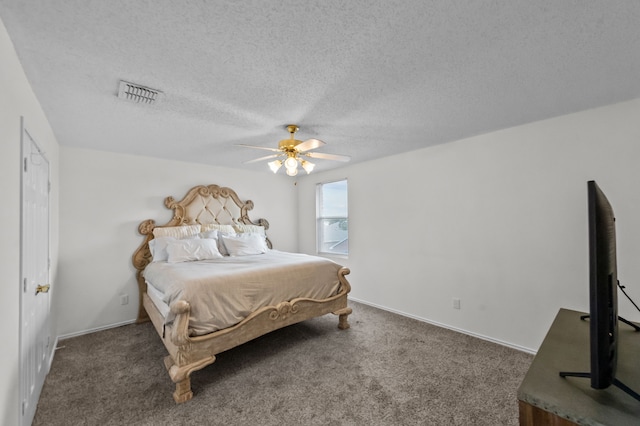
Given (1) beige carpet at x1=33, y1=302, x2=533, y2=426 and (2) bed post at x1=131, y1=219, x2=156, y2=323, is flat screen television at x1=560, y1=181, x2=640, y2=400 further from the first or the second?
(2) bed post at x1=131, y1=219, x2=156, y2=323

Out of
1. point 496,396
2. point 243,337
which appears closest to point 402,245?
point 496,396

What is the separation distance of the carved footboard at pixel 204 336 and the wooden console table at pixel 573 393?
2058 millimetres

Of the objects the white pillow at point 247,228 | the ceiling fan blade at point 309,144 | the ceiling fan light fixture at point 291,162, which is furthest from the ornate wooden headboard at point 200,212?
the ceiling fan blade at point 309,144

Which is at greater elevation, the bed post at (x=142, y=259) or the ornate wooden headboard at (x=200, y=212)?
the ornate wooden headboard at (x=200, y=212)

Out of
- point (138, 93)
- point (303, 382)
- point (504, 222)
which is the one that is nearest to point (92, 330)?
point (303, 382)

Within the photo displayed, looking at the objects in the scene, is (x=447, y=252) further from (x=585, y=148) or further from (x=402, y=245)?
(x=585, y=148)

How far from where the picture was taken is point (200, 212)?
413 cm

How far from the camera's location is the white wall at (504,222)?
86.1 inches

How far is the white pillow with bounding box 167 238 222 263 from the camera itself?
3.23 metres

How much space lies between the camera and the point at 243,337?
7.77 ft

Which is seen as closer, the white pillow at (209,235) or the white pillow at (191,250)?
the white pillow at (191,250)

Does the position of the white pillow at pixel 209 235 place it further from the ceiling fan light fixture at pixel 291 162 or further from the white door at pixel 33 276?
the ceiling fan light fixture at pixel 291 162

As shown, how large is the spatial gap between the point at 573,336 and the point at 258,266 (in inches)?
93.8

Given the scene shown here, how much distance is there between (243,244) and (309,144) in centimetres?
206
